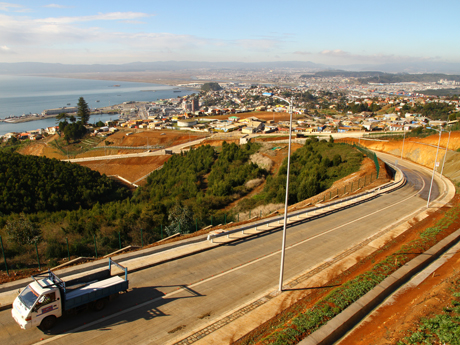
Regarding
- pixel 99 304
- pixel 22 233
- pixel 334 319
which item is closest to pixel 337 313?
pixel 334 319

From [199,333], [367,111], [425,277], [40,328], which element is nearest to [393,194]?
[425,277]

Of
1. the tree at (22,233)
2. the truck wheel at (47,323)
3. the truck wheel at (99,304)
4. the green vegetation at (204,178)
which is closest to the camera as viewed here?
the truck wheel at (47,323)

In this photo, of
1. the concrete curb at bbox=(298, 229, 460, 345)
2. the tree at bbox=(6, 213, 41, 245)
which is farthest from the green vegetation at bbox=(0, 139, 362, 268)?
the concrete curb at bbox=(298, 229, 460, 345)

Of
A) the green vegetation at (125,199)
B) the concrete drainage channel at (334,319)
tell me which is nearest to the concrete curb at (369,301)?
the concrete drainage channel at (334,319)

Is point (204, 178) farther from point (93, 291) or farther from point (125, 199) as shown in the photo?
point (93, 291)

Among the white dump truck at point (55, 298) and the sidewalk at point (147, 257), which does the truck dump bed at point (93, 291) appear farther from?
the sidewalk at point (147, 257)

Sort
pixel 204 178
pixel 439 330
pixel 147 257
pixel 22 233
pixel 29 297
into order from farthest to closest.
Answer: pixel 204 178 → pixel 22 233 → pixel 147 257 → pixel 29 297 → pixel 439 330

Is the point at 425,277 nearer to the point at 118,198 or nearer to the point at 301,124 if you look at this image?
the point at 118,198

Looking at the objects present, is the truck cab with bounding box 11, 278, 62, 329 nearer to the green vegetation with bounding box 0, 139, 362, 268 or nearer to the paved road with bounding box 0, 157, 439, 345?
the paved road with bounding box 0, 157, 439, 345
